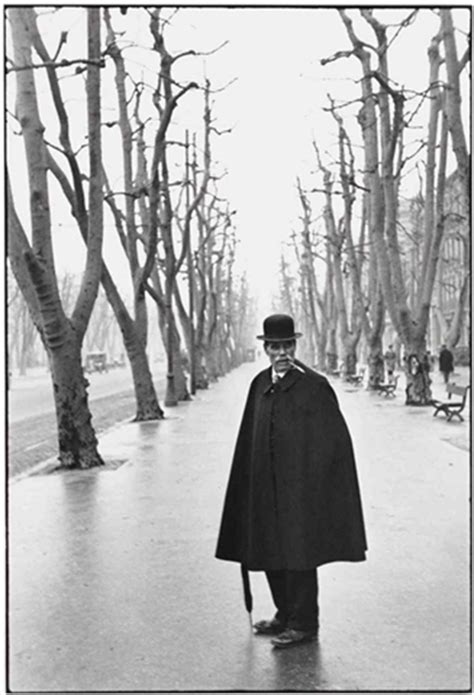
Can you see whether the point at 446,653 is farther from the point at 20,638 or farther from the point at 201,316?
the point at 201,316

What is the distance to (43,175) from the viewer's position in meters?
9.77

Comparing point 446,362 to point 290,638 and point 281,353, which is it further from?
point 290,638

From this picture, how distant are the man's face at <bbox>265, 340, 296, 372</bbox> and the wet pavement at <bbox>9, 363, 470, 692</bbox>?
1.46m

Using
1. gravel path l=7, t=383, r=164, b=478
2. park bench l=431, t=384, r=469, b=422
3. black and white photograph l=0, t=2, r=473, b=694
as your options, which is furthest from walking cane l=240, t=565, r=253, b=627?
park bench l=431, t=384, r=469, b=422

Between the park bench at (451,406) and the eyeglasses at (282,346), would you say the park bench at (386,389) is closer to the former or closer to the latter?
the park bench at (451,406)

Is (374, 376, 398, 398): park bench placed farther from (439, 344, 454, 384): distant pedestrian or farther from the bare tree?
(439, 344, 454, 384): distant pedestrian

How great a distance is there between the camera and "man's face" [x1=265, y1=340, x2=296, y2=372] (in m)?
4.73

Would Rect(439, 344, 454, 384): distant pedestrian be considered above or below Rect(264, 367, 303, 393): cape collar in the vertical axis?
below

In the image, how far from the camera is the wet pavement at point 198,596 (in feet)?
14.5

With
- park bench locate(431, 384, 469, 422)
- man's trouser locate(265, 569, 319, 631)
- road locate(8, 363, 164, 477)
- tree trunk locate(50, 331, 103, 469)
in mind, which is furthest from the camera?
park bench locate(431, 384, 469, 422)

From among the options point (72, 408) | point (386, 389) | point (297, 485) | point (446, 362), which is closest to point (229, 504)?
point (297, 485)

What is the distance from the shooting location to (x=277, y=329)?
4.73 metres

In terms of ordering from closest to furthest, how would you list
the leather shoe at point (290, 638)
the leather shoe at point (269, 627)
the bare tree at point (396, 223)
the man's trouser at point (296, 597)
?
the leather shoe at point (290, 638) → the man's trouser at point (296, 597) → the leather shoe at point (269, 627) → the bare tree at point (396, 223)

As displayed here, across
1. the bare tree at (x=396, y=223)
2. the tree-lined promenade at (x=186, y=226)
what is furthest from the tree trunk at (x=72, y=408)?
the bare tree at (x=396, y=223)
